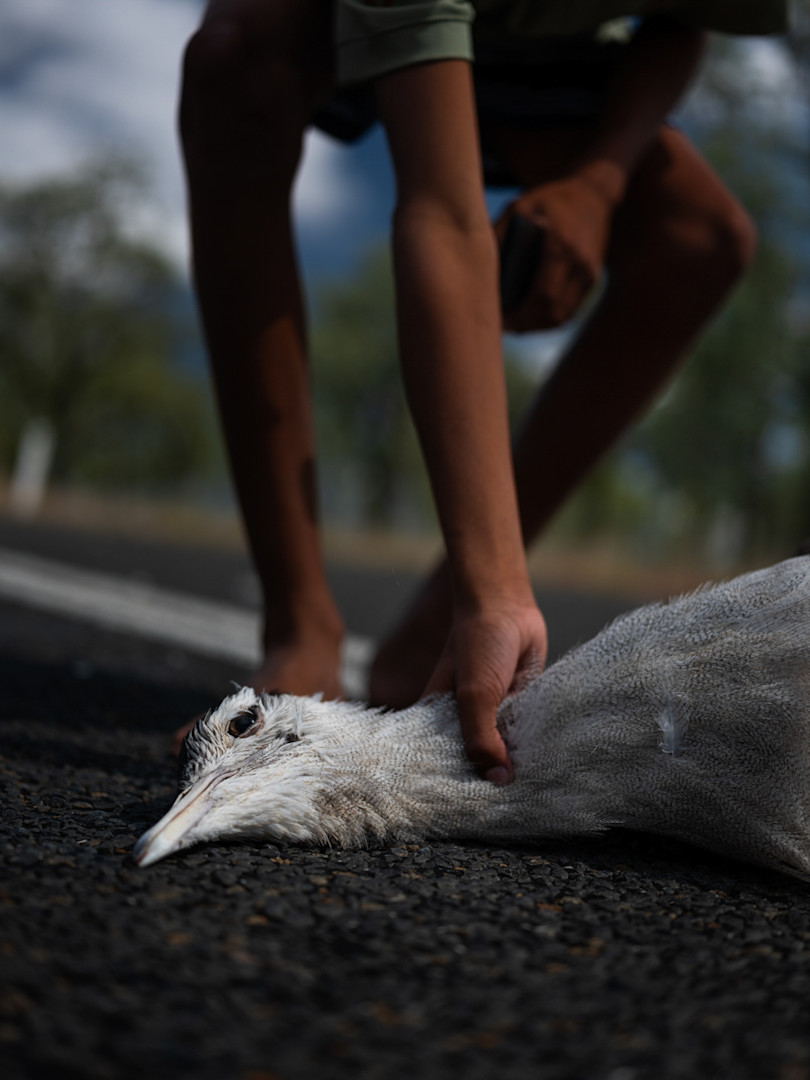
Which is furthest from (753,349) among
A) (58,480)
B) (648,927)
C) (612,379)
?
(58,480)

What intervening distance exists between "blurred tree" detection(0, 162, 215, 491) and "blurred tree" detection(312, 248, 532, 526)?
7.50 metres

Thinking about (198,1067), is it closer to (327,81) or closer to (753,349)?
(327,81)

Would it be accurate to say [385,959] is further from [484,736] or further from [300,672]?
[300,672]

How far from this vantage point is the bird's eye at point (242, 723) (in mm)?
1525

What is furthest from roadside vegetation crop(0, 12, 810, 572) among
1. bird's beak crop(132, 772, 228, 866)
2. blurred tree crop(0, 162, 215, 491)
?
bird's beak crop(132, 772, 228, 866)

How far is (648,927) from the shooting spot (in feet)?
3.98

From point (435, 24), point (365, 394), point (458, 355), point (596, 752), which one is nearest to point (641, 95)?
point (435, 24)

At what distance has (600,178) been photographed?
7.54ft

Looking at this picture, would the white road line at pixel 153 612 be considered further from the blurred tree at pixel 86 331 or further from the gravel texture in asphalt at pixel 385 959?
the blurred tree at pixel 86 331

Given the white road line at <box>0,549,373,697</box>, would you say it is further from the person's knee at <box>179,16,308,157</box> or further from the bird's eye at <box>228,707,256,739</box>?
the person's knee at <box>179,16,308,157</box>

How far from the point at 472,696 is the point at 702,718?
32 cm

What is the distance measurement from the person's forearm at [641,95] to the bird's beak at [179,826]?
5.17ft

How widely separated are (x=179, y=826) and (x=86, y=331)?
35715mm

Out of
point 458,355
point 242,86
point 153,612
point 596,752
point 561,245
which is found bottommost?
point 153,612
